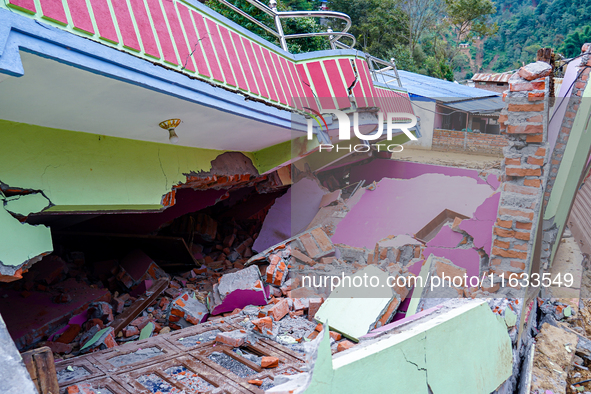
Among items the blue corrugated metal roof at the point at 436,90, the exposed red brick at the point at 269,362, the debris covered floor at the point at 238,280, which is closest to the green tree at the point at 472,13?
the blue corrugated metal roof at the point at 436,90

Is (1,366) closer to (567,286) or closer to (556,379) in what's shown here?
(556,379)

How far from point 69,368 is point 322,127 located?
395cm

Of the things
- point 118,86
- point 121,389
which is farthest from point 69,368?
point 118,86

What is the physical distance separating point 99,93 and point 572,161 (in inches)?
222

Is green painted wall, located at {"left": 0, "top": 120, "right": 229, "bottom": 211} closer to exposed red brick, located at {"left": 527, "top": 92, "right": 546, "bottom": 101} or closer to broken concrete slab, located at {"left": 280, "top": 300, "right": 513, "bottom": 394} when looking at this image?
broken concrete slab, located at {"left": 280, "top": 300, "right": 513, "bottom": 394}

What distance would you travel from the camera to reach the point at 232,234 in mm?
7289

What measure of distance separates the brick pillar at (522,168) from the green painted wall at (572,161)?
1524 mm

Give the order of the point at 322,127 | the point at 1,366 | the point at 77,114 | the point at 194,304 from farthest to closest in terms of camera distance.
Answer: the point at 322,127, the point at 194,304, the point at 77,114, the point at 1,366

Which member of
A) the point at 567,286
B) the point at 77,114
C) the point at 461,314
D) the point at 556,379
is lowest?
the point at 556,379

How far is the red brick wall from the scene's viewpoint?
47.8 ft

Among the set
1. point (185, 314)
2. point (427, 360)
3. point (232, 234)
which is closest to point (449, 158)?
point (232, 234)

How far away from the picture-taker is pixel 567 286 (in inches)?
233

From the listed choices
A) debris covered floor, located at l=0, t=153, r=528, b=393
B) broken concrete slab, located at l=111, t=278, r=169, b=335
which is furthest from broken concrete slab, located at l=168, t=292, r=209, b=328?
broken concrete slab, located at l=111, t=278, r=169, b=335

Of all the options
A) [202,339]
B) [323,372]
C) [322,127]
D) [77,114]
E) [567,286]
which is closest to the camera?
[323,372]
